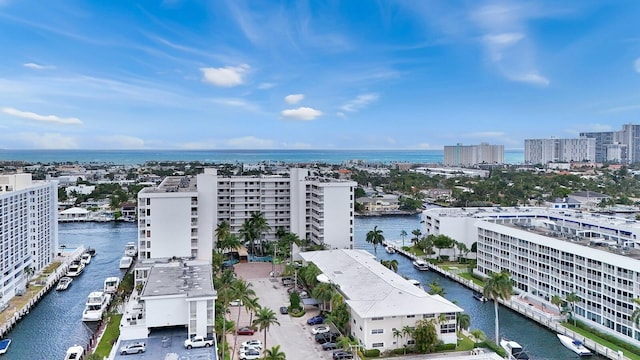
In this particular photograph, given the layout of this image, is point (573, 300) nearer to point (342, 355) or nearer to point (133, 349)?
point (342, 355)

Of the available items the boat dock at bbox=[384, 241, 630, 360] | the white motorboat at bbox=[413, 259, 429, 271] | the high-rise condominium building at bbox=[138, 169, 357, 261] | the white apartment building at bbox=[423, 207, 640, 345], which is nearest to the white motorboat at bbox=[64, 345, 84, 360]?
the high-rise condominium building at bbox=[138, 169, 357, 261]

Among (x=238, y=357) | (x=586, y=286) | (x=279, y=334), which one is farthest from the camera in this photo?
(x=586, y=286)

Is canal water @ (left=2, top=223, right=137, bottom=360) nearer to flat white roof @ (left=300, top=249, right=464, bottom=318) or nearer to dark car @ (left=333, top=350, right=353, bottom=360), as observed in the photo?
dark car @ (left=333, top=350, right=353, bottom=360)

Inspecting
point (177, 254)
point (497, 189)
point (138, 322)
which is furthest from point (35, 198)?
point (497, 189)

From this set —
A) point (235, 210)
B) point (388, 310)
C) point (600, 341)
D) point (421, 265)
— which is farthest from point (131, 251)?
point (600, 341)

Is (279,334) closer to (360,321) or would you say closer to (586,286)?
(360,321)

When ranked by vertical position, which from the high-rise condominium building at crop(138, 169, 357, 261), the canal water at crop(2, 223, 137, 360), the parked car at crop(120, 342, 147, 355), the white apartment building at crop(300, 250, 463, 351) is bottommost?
the canal water at crop(2, 223, 137, 360)

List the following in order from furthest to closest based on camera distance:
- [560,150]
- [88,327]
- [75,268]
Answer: [560,150], [75,268], [88,327]
